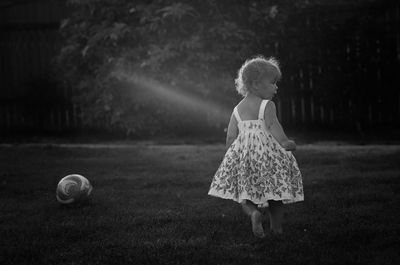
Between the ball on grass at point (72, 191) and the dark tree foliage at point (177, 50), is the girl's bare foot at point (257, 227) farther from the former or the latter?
the dark tree foliage at point (177, 50)

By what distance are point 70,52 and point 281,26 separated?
380 centimetres

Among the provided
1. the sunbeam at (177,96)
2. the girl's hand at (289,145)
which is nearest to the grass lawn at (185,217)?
the girl's hand at (289,145)

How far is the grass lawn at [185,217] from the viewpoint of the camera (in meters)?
3.35

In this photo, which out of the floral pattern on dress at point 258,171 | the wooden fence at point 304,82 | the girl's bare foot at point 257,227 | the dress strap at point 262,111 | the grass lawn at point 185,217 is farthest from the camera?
the wooden fence at point 304,82

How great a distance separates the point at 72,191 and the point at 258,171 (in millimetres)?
1713

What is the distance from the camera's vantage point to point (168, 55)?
9656 mm

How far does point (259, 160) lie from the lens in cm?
386

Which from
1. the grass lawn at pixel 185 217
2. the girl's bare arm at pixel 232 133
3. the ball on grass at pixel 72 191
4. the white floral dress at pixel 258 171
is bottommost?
the grass lawn at pixel 185 217

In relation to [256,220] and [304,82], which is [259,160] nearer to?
[256,220]

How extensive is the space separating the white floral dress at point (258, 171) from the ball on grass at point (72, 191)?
1.36 meters

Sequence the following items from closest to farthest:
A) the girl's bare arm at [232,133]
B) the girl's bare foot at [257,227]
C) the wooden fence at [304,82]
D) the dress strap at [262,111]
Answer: the girl's bare foot at [257,227], the dress strap at [262,111], the girl's bare arm at [232,133], the wooden fence at [304,82]

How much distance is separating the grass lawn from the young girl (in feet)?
0.70

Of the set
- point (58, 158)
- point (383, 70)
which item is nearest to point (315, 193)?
point (58, 158)

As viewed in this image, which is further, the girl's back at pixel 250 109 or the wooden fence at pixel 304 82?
the wooden fence at pixel 304 82
